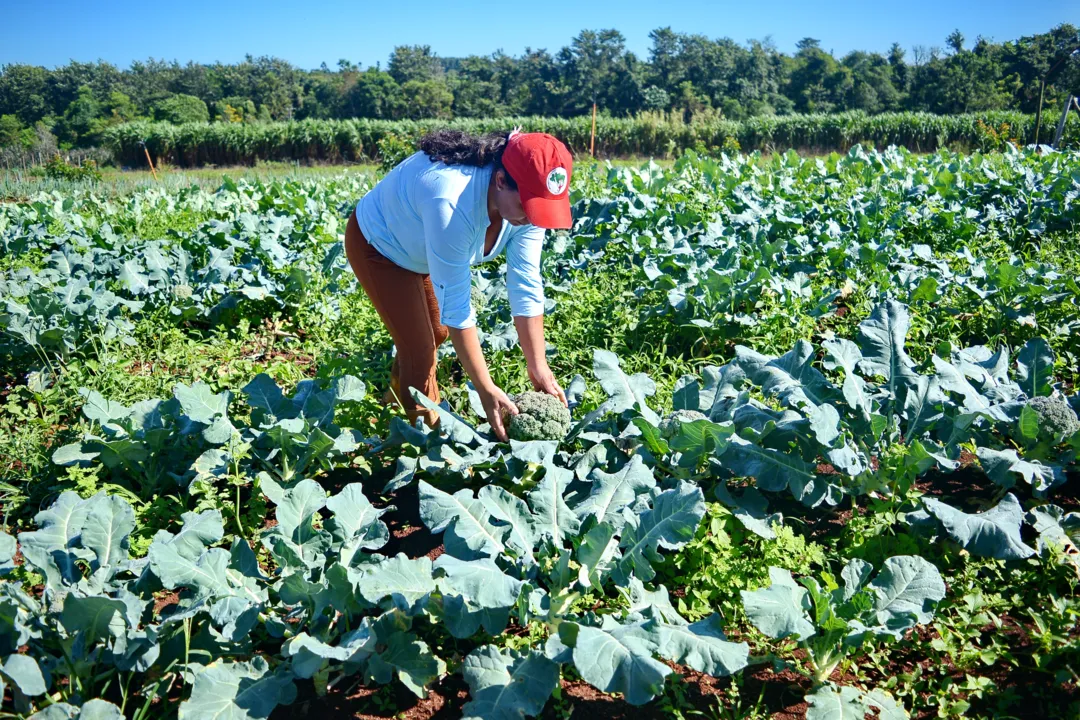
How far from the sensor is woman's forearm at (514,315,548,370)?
3090 mm

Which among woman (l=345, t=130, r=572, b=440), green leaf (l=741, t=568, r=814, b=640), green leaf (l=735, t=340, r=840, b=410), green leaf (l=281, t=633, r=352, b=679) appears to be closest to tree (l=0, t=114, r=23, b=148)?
woman (l=345, t=130, r=572, b=440)

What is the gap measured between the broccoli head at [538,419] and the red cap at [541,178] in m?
0.77

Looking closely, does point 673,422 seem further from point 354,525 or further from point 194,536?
point 194,536

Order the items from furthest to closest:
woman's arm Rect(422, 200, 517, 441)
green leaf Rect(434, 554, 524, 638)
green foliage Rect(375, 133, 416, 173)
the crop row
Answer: the crop row, green foliage Rect(375, 133, 416, 173), woman's arm Rect(422, 200, 517, 441), green leaf Rect(434, 554, 524, 638)

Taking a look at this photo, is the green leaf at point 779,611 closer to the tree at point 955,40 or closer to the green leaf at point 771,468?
the green leaf at point 771,468

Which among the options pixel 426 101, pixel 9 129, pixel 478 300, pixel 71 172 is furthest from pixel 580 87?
pixel 478 300

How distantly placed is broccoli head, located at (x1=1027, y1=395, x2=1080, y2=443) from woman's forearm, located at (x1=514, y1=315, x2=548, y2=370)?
201 cm

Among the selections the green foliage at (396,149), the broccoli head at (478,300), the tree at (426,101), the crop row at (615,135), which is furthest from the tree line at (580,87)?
the broccoli head at (478,300)

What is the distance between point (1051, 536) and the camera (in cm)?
259

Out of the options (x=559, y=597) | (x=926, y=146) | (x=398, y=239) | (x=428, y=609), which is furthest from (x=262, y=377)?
(x=926, y=146)

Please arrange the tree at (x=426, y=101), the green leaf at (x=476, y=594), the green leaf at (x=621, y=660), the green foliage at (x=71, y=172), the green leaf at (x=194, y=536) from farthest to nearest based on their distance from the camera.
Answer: the tree at (x=426, y=101), the green foliage at (x=71, y=172), the green leaf at (x=194, y=536), the green leaf at (x=476, y=594), the green leaf at (x=621, y=660)

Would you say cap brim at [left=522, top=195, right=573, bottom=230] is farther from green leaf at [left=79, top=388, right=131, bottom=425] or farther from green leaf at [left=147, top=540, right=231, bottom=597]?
green leaf at [left=79, top=388, right=131, bottom=425]

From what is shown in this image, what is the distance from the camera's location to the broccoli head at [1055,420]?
293 centimetres

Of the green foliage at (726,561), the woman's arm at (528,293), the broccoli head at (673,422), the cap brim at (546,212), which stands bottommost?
the green foliage at (726,561)
